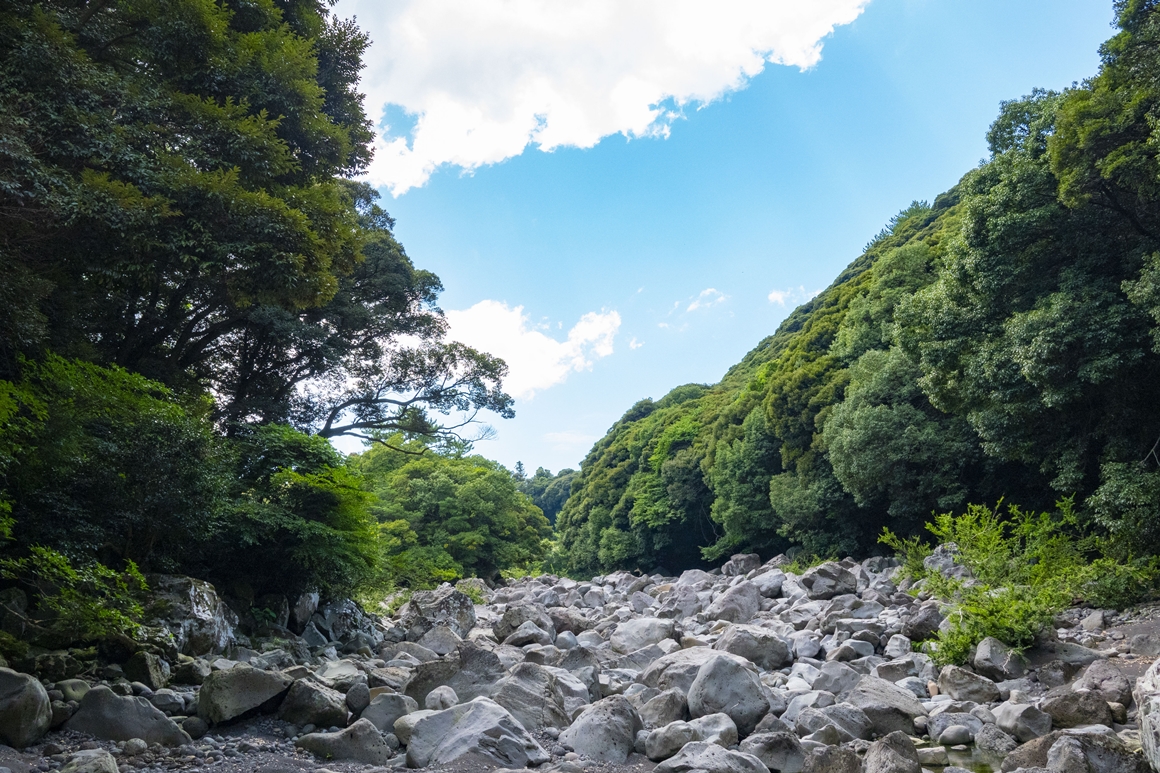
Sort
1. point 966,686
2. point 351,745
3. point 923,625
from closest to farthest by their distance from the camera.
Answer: point 351,745
point 966,686
point 923,625

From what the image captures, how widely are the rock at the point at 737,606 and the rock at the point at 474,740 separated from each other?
955 centimetres

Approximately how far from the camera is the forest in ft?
25.1

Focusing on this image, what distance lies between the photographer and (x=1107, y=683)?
7.30 m

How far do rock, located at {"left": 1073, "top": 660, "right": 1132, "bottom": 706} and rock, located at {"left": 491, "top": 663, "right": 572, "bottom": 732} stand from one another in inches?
203

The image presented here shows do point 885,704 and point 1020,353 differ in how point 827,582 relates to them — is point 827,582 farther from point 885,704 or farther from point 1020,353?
point 885,704

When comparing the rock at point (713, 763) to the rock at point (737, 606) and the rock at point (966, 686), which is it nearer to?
the rock at point (966, 686)

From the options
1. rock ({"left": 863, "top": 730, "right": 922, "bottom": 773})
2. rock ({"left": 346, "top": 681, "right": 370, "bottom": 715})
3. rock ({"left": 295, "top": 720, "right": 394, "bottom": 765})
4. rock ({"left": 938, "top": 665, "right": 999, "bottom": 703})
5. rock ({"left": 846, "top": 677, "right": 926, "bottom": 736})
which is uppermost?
rock ({"left": 346, "top": 681, "right": 370, "bottom": 715})

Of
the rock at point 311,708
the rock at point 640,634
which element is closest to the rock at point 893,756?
the rock at point 311,708

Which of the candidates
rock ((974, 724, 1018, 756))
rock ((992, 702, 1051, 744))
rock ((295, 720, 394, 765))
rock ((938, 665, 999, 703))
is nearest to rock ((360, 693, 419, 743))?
rock ((295, 720, 394, 765))

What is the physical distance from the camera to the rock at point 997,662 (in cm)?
865

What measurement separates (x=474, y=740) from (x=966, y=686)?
5698 mm

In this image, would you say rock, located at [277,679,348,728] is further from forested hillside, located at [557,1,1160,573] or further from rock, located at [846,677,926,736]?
forested hillside, located at [557,1,1160,573]

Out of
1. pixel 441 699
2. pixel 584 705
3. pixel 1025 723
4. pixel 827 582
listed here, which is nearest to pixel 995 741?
pixel 1025 723

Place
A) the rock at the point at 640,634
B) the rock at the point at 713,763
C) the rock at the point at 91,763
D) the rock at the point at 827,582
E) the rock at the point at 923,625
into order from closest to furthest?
the rock at the point at 91,763 < the rock at the point at 713,763 < the rock at the point at 923,625 < the rock at the point at 640,634 < the rock at the point at 827,582
